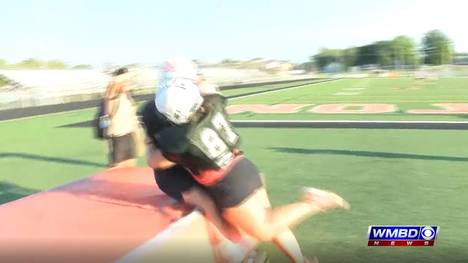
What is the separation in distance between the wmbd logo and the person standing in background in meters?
1.23

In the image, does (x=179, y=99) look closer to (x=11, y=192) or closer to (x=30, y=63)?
(x=30, y=63)

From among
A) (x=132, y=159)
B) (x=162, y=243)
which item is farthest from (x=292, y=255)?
(x=132, y=159)

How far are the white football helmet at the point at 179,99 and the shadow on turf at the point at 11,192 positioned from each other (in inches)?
62.7

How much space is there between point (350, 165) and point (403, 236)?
1.10m

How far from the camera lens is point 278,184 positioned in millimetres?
2451

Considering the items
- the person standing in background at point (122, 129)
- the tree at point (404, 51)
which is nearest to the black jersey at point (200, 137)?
the tree at point (404, 51)

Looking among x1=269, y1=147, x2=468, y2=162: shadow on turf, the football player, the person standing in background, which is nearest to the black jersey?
the football player

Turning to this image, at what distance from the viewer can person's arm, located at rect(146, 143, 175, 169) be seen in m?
1.54

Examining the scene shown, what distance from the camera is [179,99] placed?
4.27ft

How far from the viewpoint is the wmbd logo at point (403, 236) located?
1572 millimetres

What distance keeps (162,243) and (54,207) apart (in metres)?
0.57

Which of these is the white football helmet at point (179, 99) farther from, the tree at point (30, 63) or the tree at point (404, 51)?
the tree at point (404, 51)

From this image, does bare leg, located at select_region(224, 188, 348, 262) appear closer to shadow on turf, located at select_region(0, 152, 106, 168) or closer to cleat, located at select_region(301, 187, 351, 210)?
cleat, located at select_region(301, 187, 351, 210)

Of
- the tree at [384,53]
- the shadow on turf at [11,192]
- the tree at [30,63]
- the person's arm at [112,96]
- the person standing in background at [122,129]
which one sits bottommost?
the shadow on turf at [11,192]
